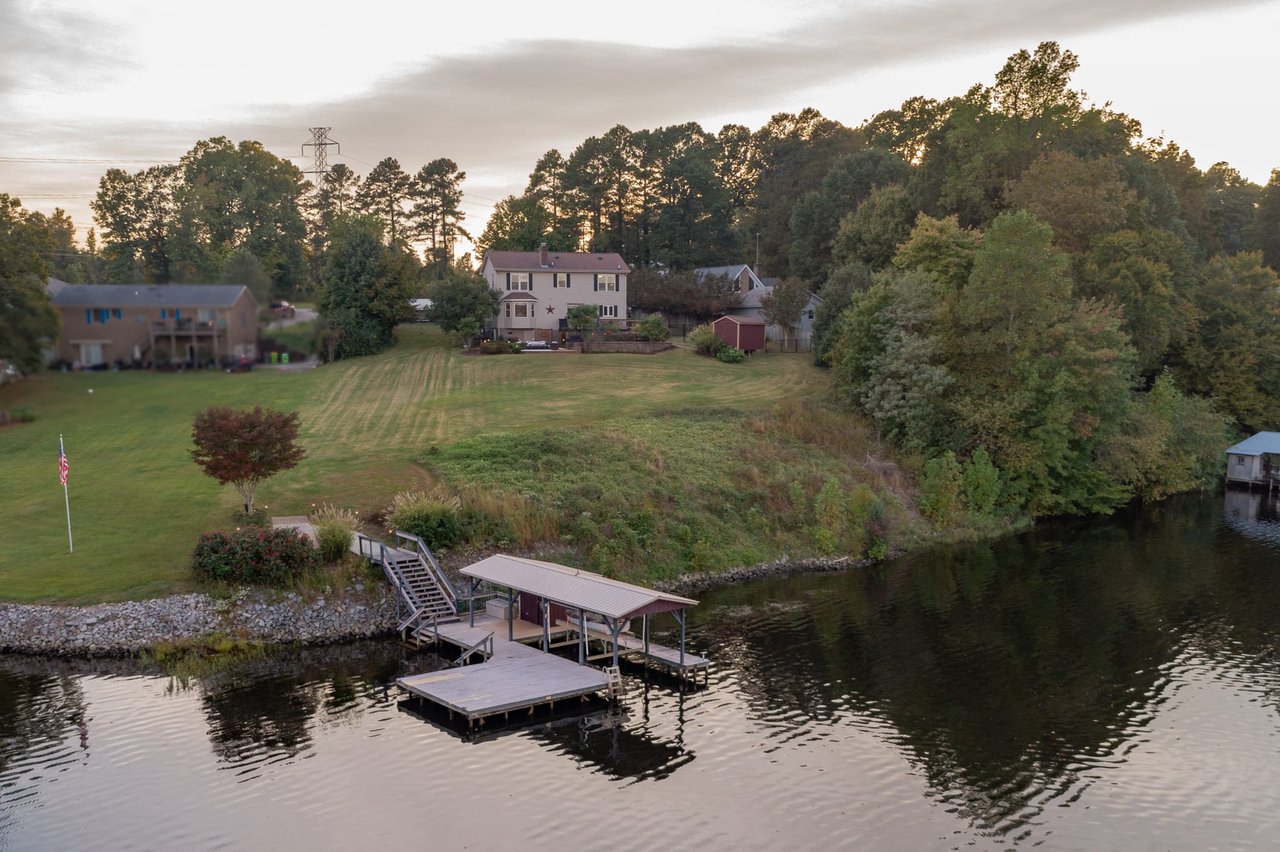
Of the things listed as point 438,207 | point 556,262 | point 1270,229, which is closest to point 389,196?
point 438,207

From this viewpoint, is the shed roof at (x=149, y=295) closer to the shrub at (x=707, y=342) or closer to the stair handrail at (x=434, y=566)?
the stair handrail at (x=434, y=566)

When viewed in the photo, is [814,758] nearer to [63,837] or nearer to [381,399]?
[63,837]

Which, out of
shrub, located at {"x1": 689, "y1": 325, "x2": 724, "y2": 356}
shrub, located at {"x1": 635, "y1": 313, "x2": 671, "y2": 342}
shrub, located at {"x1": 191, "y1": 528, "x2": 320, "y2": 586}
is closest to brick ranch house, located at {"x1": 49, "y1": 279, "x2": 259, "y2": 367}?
shrub, located at {"x1": 191, "y1": 528, "x2": 320, "y2": 586}

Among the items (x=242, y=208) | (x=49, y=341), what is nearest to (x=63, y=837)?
(x=49, y=341)

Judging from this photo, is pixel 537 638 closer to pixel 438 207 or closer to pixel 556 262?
pixel 556 262

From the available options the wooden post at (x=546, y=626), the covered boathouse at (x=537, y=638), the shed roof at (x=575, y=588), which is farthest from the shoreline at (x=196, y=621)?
the wooden post at (x=546, y=626)

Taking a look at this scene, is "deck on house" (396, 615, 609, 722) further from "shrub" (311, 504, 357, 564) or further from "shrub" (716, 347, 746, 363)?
"shrub" (716, 347, 746, 363)
